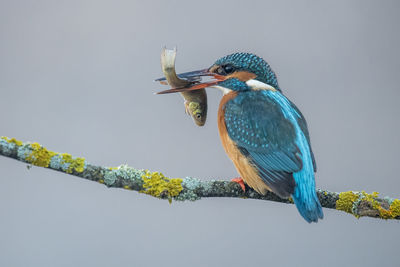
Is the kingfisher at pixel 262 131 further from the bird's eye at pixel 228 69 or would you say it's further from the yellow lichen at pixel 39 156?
the yellow lichen at pixel 39 156

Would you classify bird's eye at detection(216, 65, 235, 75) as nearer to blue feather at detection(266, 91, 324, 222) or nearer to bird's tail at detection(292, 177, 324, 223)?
blue feather at detection(266, 91, 324, 222)

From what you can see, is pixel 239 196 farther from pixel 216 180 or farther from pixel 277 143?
pixel 277 143

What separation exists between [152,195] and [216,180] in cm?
27

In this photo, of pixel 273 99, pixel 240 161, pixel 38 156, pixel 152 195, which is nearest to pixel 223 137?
pixel 240 161

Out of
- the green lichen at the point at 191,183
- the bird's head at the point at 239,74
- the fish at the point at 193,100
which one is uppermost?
the bird's head at the point at 239,74

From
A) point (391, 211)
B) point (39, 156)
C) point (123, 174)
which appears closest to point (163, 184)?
point (123, 174)

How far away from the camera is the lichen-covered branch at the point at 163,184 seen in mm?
1511

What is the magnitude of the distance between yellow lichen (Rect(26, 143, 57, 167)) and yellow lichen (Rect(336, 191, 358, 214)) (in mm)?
1079

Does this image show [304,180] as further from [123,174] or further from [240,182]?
[123,174]

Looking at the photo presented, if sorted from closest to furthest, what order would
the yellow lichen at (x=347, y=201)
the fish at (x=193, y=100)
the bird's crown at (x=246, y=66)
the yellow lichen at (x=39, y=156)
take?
the yellow lichen at (x=39, y=156) → the yellow lichen at (x=347, y=201) → the fish at (x=193, y=100) → the bird's crown at (x=246, y=66)

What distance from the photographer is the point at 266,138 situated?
1854 mm

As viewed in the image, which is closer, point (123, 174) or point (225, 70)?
point (123, 174)

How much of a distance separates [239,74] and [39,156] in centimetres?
94

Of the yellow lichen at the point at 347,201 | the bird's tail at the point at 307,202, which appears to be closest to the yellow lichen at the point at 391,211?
the yellow lichen at the point at 347,201
